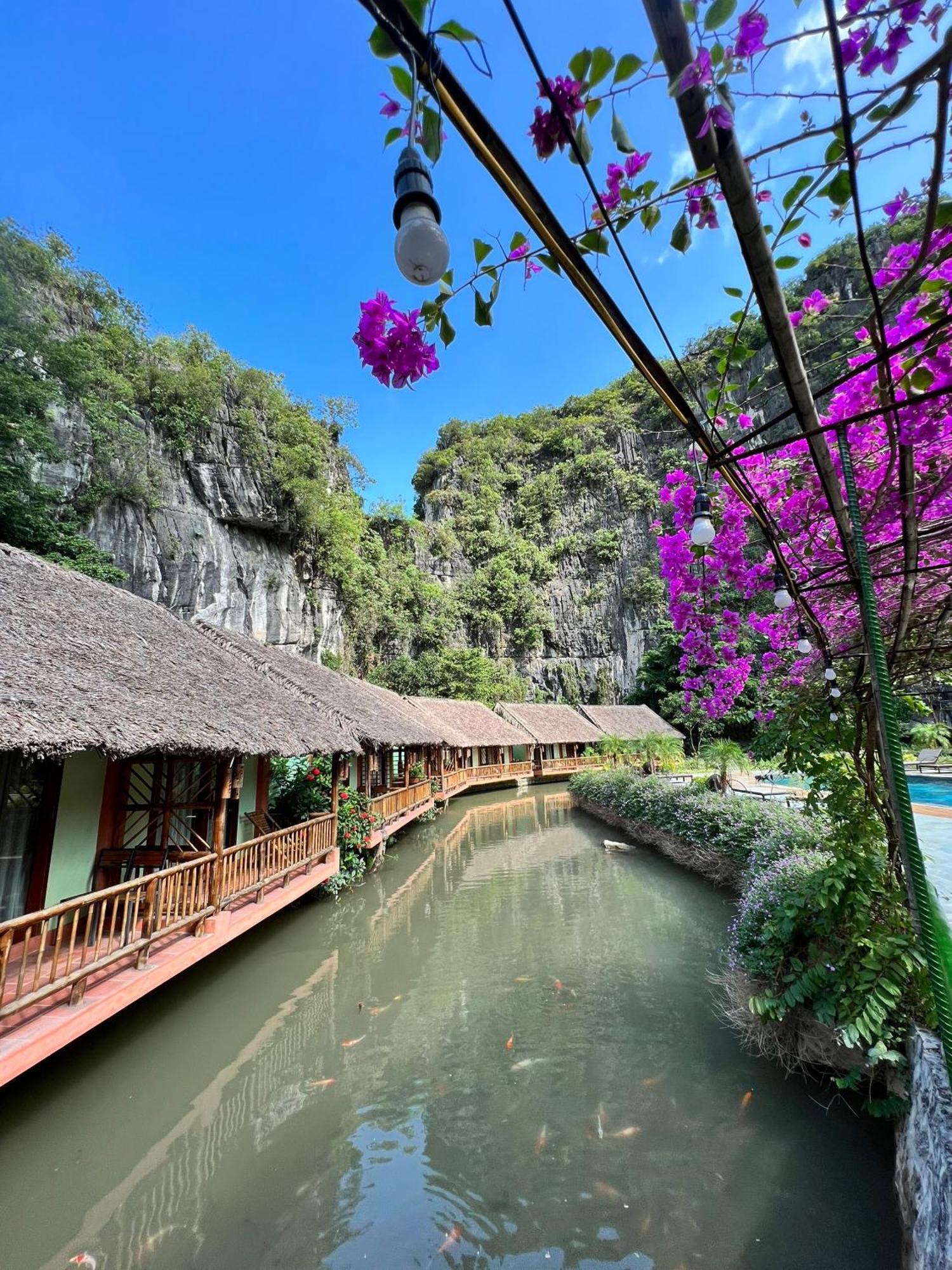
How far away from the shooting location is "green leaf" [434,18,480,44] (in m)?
1.19

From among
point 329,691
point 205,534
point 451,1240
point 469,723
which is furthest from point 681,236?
point 205,534

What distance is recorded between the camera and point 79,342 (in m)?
21.2

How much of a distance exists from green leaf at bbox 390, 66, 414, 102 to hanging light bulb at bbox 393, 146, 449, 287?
0.11 m

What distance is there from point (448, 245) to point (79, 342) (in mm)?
27009

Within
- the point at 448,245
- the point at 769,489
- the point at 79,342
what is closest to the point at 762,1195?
the point at 769,489

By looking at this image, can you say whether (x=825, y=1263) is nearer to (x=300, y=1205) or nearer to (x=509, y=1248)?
(x=509, y=1248)

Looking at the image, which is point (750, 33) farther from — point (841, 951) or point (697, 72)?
point (841, 951)

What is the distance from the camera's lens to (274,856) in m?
7.76

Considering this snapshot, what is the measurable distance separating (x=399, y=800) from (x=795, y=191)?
14215 mm

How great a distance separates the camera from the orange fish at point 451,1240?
3459 millimetres

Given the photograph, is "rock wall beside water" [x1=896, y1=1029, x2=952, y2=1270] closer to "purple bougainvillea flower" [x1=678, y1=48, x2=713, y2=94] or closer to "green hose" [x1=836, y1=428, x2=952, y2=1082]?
"green hose" [x1=836, y1=428, x2=952, y2=1082]

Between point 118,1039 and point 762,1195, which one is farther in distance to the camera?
point 118,1039

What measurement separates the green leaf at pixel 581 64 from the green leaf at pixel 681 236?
1.91ft

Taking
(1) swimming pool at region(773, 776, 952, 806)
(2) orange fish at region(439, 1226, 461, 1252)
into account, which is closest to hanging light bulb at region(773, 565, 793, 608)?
(2) orange fish at region(439, 1226, 461, 1252)
